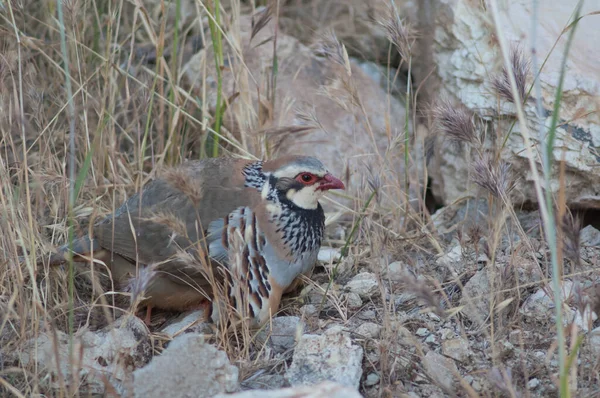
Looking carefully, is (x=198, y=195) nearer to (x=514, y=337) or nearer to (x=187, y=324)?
(x=187, y=324)

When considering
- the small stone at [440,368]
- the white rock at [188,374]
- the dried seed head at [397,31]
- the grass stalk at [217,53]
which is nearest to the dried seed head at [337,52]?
the dried seed head at [397,31]

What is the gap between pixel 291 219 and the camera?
10.6 feet

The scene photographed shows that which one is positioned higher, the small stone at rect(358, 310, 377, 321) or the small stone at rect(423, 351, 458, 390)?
the small stone at rect(423, 351, 458, 390)

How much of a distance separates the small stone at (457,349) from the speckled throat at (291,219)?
802 mm

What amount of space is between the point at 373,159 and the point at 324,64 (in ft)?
3.47

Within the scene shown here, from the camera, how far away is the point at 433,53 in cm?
406

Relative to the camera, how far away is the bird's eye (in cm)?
325

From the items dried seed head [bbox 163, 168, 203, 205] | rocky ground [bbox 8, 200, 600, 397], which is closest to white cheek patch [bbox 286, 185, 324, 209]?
rocky ground [bbox 8, 200, 600, 397]

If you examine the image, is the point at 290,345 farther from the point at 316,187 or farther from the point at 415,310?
the point at 316,187

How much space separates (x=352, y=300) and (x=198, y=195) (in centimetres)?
100

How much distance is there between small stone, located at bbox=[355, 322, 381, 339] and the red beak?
655 millimetres

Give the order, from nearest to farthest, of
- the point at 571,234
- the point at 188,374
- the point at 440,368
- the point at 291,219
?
the point at 571,234 < the point at 188,374 < the point at 440,368 < the point at 291,219

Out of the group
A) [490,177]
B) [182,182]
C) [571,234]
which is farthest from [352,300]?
[571,234]

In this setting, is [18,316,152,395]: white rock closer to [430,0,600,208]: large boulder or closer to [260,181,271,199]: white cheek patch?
[260,181,271,199]: white cheek patch
